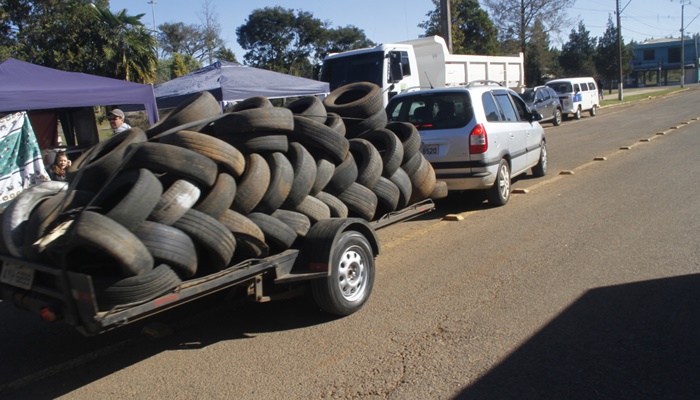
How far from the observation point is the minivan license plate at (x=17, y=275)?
4.00m

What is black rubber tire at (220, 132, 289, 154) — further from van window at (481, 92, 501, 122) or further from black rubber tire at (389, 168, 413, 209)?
van window at (481, 92, 501, 122)

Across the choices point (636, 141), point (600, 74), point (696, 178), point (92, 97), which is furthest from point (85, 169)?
point (600, 74)

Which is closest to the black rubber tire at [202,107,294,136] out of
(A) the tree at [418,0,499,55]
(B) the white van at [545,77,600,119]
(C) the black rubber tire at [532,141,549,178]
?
(C) the black rubber tire at [532,141,549,178]

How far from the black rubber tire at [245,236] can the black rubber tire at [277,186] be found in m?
0.25

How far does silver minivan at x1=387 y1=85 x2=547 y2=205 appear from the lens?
27.7 feet

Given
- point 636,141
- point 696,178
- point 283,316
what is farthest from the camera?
point 636,141

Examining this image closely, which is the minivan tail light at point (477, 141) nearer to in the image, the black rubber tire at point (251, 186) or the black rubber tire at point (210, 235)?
the black rubber tire at point (251, 186)

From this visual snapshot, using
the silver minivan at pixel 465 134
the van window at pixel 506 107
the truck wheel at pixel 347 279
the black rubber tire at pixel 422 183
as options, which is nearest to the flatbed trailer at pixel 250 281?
the truck wheel at pixel 347 279

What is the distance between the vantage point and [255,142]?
482cm

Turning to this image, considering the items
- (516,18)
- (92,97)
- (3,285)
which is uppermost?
(516,18)

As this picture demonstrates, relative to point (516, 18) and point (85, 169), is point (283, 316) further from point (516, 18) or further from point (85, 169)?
point (516, 18)

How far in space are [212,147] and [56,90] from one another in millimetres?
7664

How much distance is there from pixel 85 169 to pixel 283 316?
2.05 meters

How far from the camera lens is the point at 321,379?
3.95 m
